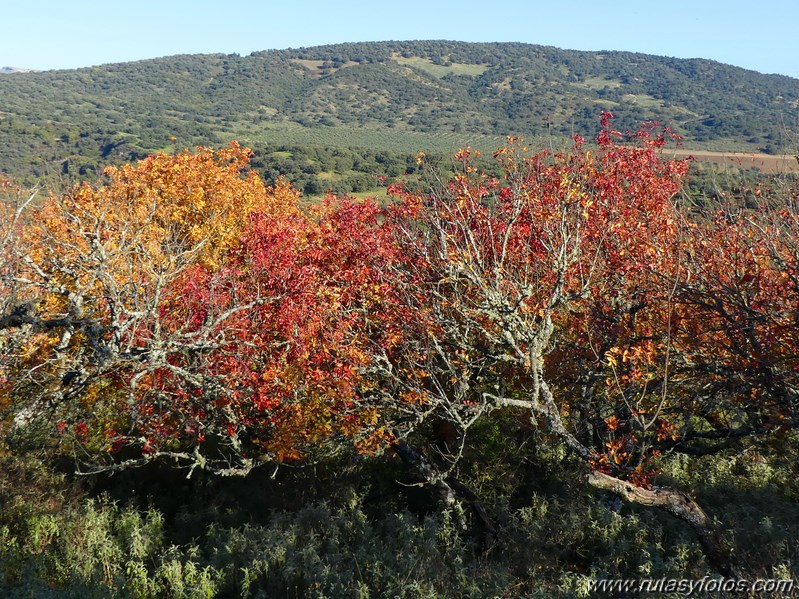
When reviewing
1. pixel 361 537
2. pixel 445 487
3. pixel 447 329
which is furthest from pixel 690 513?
pixel 445 487

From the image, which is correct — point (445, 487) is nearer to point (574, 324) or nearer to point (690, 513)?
point (574, 324)

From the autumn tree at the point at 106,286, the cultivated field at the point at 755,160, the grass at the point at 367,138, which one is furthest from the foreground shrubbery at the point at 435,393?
the grass at the point at 367,138

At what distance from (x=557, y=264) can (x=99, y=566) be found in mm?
10069

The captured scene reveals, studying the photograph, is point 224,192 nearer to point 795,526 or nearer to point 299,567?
point 299,567

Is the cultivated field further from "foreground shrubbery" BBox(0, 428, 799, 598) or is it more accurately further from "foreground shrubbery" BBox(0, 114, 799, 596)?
"foreground shrubbery" BBox(0, 428, 799, 598)

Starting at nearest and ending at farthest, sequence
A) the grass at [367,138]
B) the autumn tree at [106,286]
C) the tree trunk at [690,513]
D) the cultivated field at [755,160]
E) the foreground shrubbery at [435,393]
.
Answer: the tree trunk at [690,513], the foreground shrubbery at [435,393], the autumn tree at [106,286], the cultivated field at [755,160], the grass at [367,138]

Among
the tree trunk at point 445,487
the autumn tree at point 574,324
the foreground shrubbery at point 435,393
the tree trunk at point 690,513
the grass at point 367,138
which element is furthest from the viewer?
the grass at point 367,138

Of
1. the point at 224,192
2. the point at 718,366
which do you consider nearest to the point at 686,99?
the point at 224,192

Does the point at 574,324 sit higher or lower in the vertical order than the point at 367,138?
lower

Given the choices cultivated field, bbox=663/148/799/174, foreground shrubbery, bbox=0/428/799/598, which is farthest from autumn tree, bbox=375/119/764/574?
cultivated field, bbox=663/148/799/174

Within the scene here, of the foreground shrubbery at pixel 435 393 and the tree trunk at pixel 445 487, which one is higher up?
the foreground shrubbery at pixel 435 393

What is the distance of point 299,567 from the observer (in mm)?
10242

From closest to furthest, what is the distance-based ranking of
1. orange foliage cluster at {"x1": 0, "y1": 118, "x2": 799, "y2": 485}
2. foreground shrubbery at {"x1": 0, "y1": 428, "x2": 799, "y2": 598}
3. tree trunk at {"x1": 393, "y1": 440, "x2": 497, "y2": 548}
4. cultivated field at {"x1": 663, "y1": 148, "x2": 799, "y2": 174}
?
foreground shrubbery at {"x1": 0, "y1": 428, "x2": 799, "y2": 598}
orange foliage cluster at {"x1": 0, "y1": 118, "x2": 799, "y2": 485}
cultivated field at {"x1": 663, "y1": 148, "x2": 799, "y2": 174}
tree trunk at {"x1": 393, "y1": 440, "x2": 497, "y2": 548}

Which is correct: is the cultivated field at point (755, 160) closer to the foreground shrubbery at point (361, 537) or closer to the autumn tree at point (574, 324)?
the autumn tree at point (574, 324)
